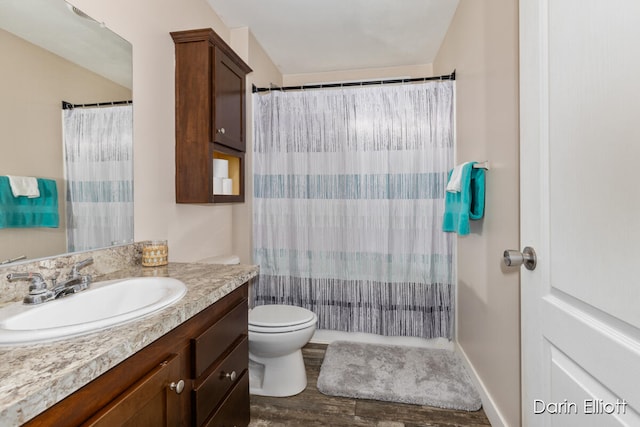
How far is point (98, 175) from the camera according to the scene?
123 centimetres

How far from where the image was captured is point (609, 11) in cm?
52

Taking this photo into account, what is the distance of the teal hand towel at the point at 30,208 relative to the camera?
91 cm

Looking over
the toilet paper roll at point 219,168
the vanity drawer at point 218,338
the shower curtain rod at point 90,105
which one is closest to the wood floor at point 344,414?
the vanity drawer at point 218,338

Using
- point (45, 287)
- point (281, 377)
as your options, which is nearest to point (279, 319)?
point (281, 377)

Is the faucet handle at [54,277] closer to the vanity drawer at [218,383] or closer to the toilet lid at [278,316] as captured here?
the vanity drawer at [218,383]

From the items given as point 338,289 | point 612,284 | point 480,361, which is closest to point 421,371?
point 480,361

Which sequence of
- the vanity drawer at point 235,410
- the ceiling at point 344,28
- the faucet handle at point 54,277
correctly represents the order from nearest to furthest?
1. the faucet handle at point 54,277
2. the vanity drawer at point 235,410
3. the ceiling at point 344,28

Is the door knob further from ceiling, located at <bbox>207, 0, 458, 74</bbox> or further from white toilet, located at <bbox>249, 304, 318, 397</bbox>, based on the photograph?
ceiling, located at <bbox>207, 0, 458, 74</bbox>

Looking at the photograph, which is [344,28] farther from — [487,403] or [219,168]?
[487,403]

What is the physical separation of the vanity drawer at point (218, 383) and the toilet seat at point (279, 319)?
333 mm

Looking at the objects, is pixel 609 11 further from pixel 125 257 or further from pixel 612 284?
pixel 125 257

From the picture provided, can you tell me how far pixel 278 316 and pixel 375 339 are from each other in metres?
0.91

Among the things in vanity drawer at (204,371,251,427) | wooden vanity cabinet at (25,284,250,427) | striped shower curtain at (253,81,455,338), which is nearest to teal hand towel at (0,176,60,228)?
wooden vanity cabinet at (25,284,250,427)

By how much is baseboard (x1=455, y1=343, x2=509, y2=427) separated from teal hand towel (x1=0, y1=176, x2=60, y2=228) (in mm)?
2079
